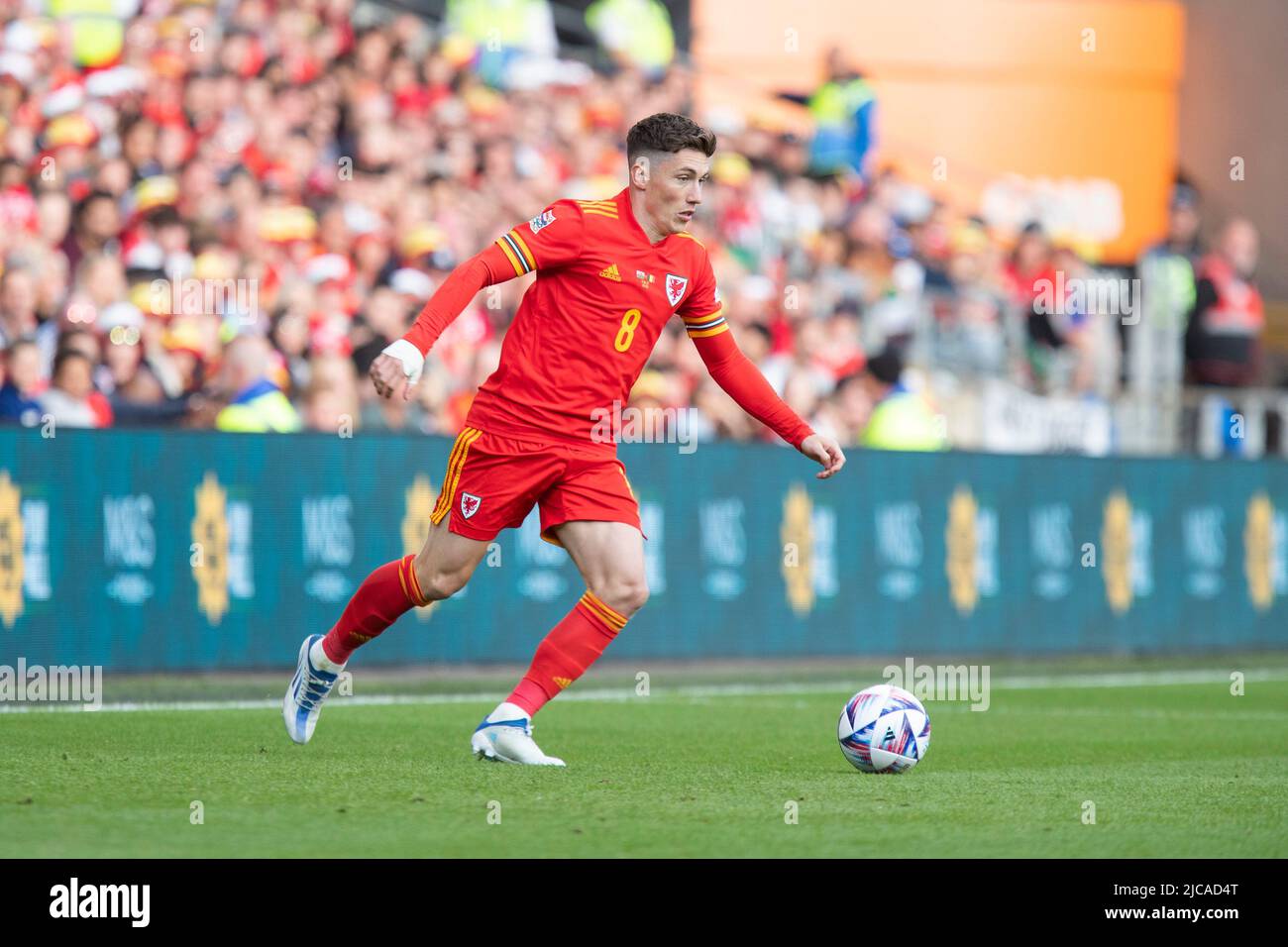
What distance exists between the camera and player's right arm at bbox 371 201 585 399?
7.46 m

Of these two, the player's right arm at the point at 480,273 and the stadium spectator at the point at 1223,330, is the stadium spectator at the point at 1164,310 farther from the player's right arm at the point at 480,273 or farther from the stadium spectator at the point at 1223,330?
the player's right arm at the point at 480,273

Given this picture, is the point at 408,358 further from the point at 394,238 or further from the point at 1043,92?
the point at 1043,92

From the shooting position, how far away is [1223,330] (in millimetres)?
20625

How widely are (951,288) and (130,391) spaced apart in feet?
28.0

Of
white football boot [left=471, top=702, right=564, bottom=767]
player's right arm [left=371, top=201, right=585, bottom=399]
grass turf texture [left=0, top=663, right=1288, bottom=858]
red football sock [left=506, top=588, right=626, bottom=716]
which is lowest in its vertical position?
grass turf texture [left=0, top=663, right=1288, bottom=858]

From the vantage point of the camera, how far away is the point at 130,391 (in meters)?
13.8

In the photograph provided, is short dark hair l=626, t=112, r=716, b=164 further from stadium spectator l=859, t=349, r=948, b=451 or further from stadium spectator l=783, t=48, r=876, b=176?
stadium spectator l=783, t=48, r=876, b=176

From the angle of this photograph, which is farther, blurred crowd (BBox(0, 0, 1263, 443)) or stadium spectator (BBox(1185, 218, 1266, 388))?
stadium spectator (BBox(1185, 218, 1266, 388))

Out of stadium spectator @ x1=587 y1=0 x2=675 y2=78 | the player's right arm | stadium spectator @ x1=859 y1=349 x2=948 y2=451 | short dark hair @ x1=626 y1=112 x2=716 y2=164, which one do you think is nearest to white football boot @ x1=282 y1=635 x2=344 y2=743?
the player's right arm

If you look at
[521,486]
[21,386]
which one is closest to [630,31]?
[21,386]

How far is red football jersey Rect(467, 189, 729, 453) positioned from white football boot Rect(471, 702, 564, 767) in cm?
107

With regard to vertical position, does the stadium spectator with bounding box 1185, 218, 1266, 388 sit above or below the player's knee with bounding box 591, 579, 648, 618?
above
